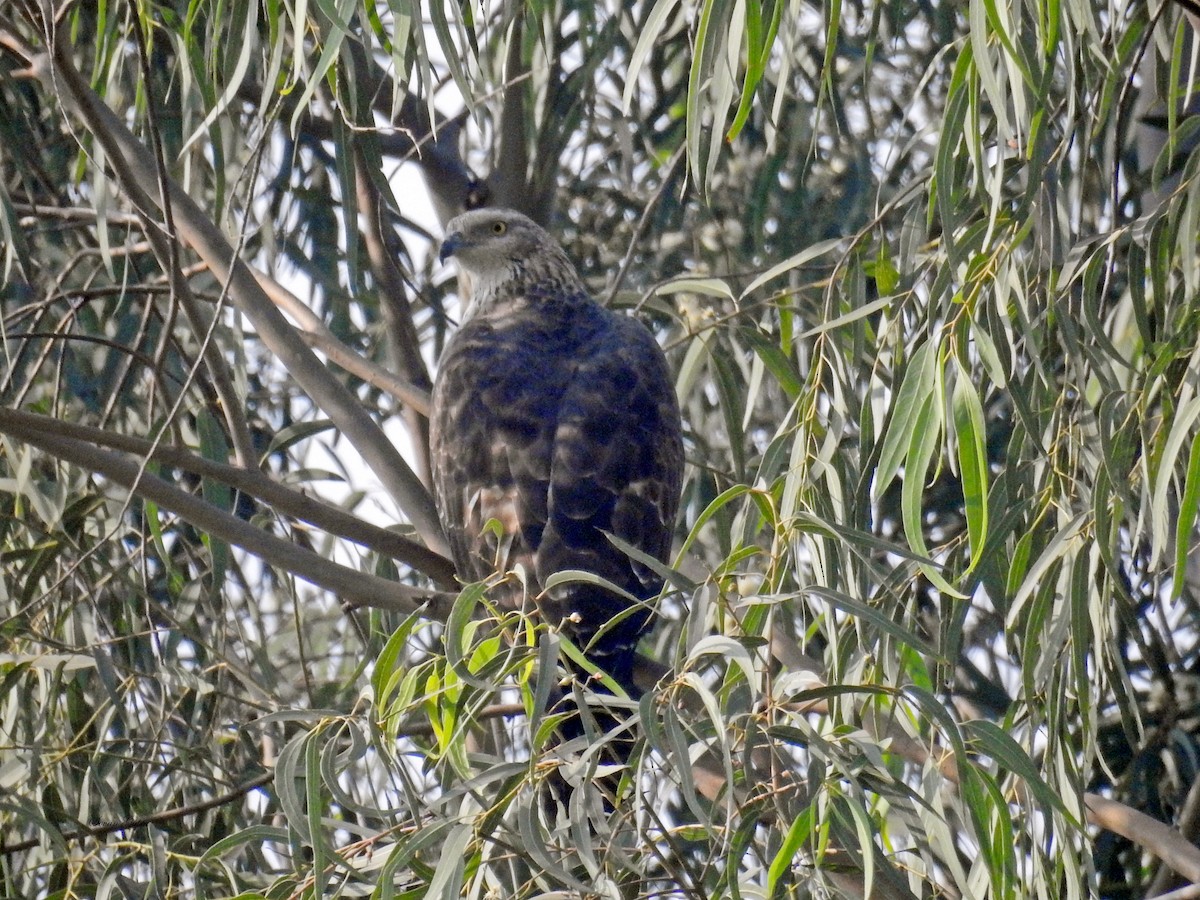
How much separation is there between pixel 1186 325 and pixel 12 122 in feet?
8.73

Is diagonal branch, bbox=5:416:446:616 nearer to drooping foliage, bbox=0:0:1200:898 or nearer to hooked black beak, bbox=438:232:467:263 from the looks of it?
drooping foliage, bbox=0:0:1200:898

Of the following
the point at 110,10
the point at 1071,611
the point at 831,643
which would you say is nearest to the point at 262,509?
the point at 110,10

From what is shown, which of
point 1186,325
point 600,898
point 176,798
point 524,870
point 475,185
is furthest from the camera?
point 475,185

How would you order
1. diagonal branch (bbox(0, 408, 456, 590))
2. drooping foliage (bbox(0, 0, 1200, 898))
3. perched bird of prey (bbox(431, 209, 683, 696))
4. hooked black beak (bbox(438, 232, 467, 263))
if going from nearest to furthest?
drooping foliage (bbox(0, 0, 1200, 898)) → diagonal branch (bbox(0, 408, 456, 590)) → perched bird of prey (bbox(431, 209, 683, 696)) → hooked black beak (bbox(438, 232, 467, 263))

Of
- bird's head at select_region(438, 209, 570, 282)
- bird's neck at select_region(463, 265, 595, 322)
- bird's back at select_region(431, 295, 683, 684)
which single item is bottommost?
bird's back at select_region(431, 295, 683, 684)

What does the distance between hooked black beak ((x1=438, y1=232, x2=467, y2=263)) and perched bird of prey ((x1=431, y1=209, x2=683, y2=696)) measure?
237 millimetres

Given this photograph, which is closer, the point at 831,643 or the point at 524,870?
the point at 831,643

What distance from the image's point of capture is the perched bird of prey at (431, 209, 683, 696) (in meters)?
2.93

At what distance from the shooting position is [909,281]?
2396 millimetres

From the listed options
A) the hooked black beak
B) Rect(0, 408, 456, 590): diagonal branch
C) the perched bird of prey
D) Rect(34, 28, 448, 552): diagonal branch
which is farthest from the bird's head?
Rect(0, 408, 456, 590): diagonal branch

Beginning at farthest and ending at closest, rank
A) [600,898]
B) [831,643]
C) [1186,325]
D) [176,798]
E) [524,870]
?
[176,798], [524,870], [831,643], [1186,325], [600,898]

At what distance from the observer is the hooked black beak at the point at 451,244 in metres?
3.76

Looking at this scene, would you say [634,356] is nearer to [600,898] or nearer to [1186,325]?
[1186,325]

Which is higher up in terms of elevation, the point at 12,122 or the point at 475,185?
the point at 12,122
